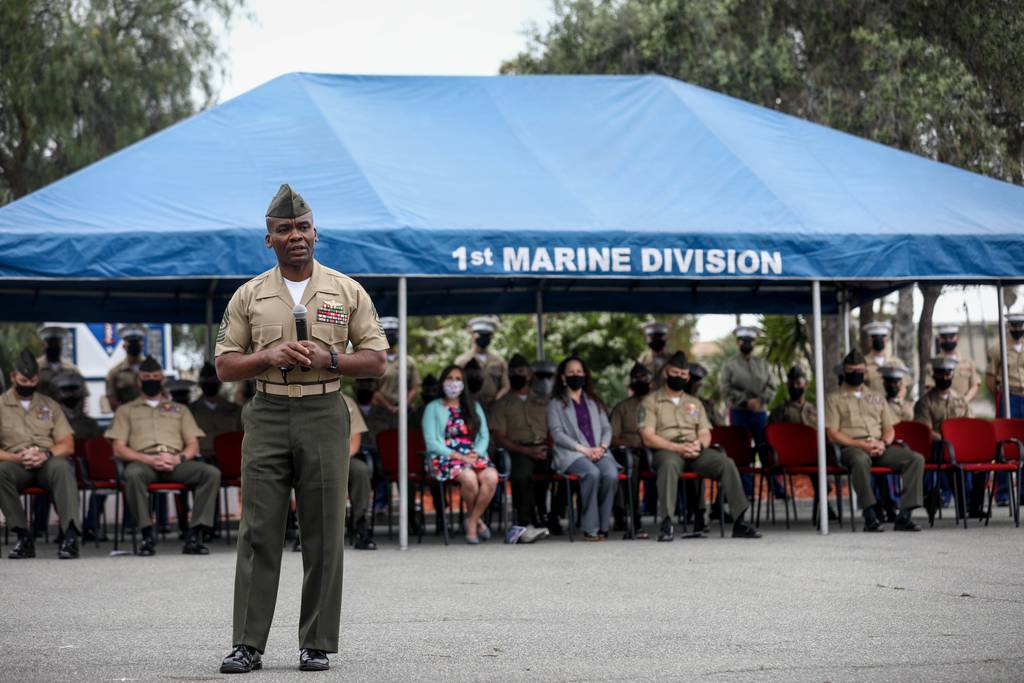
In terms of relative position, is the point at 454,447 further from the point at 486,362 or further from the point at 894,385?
the point at 894,385

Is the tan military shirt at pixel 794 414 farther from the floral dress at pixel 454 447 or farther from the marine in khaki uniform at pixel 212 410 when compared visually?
the marine in khaki uniform at pixel 212 410

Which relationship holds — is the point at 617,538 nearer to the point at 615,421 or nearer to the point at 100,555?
the point at 615,421

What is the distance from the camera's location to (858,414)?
44.0ft

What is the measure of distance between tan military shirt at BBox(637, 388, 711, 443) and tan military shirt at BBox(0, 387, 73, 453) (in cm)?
515

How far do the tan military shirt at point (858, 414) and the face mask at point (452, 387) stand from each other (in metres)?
3.51

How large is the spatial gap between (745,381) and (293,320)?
34.9 ft

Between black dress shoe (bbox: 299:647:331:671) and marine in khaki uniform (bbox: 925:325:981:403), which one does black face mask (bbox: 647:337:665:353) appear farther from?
black dress shoe (bbox: 299:647:331:671)

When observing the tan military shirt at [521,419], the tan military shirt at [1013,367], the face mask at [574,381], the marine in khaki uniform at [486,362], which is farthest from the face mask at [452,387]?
the tan military shirt at [1013,367]

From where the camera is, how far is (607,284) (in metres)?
16.5

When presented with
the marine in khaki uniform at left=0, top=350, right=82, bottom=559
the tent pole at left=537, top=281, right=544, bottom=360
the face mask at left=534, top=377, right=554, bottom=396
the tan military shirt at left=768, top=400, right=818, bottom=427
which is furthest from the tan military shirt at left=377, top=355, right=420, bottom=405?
the marine in khaki uniform at left=0, top=350, right=82, bottom=559

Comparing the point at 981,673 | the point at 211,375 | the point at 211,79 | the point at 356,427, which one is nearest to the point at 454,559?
the point at 356,427

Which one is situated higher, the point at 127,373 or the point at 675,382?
the point at 127,373

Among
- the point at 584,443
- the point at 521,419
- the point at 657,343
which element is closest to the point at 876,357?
the point at 657,343

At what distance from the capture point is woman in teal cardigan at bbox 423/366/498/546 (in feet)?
41.3
